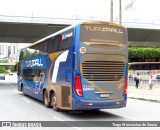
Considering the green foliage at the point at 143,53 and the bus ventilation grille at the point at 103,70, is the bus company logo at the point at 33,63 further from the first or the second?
the green foliage at the point at 143,53

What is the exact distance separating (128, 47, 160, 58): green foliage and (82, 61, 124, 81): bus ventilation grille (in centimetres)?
3803

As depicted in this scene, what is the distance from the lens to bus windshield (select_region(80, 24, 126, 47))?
1393cm

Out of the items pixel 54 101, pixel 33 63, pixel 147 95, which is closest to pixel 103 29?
pixel 54 101

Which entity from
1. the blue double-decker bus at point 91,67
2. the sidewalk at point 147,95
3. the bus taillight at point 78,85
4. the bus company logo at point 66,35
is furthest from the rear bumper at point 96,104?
the sidewalk at point 147,95

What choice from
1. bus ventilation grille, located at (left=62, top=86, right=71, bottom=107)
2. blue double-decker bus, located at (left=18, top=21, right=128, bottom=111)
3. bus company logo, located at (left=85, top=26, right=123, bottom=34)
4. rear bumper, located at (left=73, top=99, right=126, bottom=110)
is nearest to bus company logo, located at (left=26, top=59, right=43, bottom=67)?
blue double-decker bus, located at (left=18, top=21, right=128, bottom=111)

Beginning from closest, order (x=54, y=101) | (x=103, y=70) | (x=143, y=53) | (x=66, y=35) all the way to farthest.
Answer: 1. (x=103, y=70)
2. (x=66, y=35)
3. (x=54, y=101)
4. (x=143, y=53)

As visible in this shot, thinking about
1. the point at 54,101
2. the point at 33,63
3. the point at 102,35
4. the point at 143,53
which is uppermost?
the point at 143,53

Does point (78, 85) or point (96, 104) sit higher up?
point (78, 85)

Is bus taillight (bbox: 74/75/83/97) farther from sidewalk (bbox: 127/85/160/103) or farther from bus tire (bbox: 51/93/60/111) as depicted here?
sidewalk (bbox: 127/85/160/103)

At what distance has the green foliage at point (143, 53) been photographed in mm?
52281

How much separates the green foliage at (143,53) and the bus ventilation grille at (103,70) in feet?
125

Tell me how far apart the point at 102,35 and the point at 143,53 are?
40.5m

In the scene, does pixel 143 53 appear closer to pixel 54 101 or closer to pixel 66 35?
pixel 54 101

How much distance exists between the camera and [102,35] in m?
14.2
